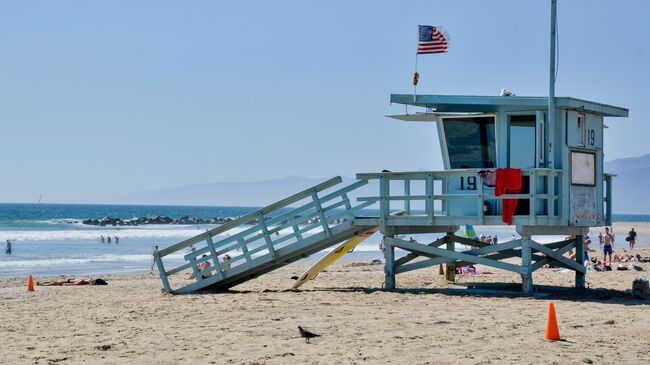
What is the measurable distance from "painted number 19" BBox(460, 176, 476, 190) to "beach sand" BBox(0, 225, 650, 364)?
203 centimetres

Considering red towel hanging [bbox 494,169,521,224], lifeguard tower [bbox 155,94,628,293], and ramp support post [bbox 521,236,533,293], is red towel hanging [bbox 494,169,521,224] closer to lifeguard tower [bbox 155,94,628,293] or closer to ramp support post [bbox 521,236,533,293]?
lifeguard tower [bbox 155,94,628,293]

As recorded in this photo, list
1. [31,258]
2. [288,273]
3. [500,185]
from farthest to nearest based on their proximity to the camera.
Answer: [31,258]
[288,273]
[500,185]

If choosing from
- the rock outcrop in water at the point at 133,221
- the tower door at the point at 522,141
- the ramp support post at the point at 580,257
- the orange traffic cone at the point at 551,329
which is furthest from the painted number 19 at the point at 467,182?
the rock outcrop in water at the point at 133,221

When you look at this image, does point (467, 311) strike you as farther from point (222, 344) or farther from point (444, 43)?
point (444, 43)

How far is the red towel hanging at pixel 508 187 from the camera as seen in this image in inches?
667

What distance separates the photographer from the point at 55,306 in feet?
56.7

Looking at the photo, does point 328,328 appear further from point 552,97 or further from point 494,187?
point 552,97

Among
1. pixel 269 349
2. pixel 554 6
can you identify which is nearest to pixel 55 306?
pixel 269 349

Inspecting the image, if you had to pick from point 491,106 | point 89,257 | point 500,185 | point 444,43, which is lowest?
point 89,257

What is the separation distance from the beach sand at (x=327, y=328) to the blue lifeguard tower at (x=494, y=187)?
98cm

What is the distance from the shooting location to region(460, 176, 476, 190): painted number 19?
1788cm

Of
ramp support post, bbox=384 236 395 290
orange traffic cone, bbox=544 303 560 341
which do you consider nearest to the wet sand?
orange traffic cone, bbox=544 303 560 341

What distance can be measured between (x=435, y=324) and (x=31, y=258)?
35978mm

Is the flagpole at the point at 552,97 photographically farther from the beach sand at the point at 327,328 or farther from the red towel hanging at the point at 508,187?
the beach sand at the point at 327,328
